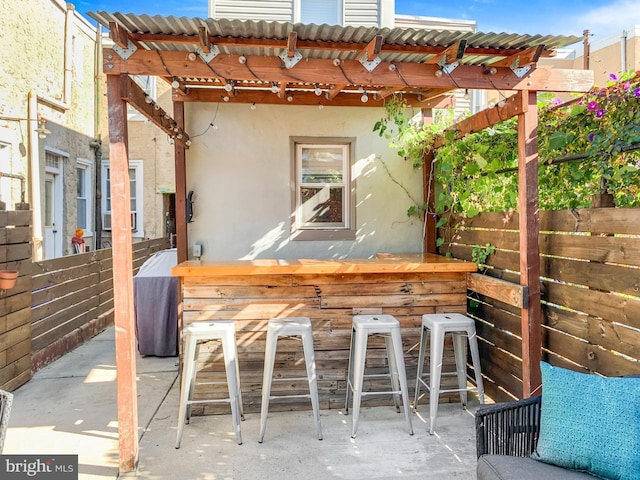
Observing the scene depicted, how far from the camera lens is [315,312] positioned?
3830 millimetres

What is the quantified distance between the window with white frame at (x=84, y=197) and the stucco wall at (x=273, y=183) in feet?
22.1

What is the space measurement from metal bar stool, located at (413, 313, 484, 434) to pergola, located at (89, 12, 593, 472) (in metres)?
0.41

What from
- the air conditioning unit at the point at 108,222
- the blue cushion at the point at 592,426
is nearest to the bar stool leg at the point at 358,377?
the blue cushion at the point at 592,426

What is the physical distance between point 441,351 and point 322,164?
7.95ft

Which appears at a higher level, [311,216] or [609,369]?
[311,216]

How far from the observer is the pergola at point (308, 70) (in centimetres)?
277

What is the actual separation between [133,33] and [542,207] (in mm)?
2979

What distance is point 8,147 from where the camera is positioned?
298 inches

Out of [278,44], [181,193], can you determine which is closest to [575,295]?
[278,44]

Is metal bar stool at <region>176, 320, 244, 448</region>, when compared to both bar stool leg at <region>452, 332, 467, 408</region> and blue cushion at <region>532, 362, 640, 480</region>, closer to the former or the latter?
bar stool leg at <region>452, 332, 467, 408</region>

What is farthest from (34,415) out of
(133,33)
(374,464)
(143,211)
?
(143,211)

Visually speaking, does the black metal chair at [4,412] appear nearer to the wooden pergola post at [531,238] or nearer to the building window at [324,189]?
the wooden pergola post at [531,238]

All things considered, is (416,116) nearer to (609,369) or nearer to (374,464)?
(609,369)

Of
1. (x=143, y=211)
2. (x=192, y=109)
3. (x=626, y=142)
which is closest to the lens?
(x=626, y=142)
